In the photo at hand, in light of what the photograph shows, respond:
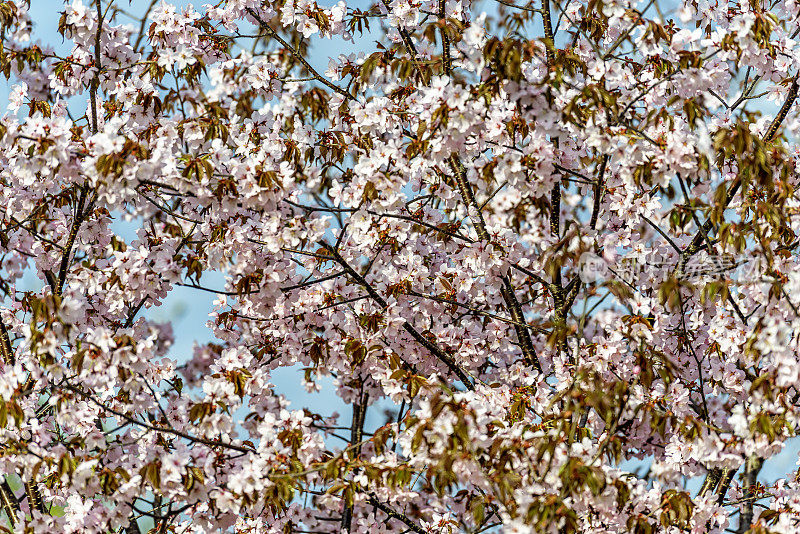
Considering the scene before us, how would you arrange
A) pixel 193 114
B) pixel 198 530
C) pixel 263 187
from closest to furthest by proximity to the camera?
1. pixel 263 187
2. pixel 193 114
3. pixel 198 530

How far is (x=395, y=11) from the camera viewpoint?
6.40 m

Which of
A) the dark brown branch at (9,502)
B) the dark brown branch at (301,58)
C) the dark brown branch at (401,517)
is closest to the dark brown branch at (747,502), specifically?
the dark brown branch at (401,517)

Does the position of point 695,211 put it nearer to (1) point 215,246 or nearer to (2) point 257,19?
(1) point 215,246

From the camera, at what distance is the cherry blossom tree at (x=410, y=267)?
183 inches

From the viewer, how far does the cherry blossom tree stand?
464 centimetres

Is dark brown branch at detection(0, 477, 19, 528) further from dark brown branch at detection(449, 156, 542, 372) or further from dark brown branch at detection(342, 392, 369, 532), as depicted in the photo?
dark brown branch at detection(449, 156, 542, 372)

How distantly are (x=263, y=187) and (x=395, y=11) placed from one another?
86.8 inches

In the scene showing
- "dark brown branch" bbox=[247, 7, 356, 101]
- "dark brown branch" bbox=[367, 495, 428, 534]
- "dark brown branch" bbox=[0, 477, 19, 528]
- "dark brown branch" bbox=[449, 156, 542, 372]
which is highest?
"dark brown branch" bbox=[247, 7, 356, 101]

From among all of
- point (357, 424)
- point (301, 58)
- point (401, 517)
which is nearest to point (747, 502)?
point (401, 517)

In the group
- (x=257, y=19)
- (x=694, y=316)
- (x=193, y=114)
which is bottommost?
(x=694, y=316)

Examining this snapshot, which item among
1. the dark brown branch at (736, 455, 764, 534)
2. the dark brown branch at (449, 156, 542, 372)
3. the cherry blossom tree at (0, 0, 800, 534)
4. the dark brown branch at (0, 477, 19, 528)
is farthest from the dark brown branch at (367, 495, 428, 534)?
the dark brown branch at (0, 477, 19, 528)

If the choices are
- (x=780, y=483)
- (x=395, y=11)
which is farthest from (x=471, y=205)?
(x=780, y=483)

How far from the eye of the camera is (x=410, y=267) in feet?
19.9

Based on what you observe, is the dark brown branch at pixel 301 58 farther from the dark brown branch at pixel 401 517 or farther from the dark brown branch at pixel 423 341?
the dark brown branch at pixel 401 517
